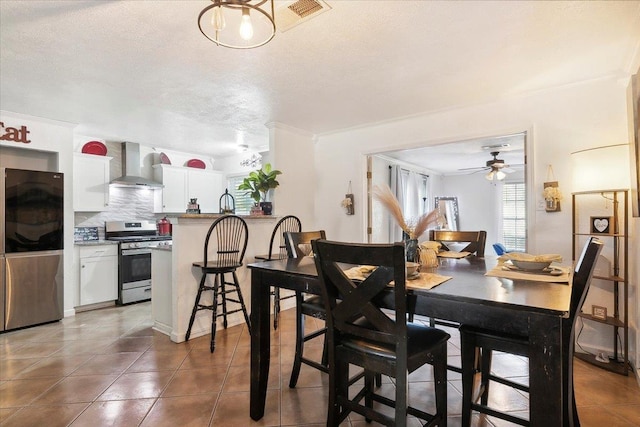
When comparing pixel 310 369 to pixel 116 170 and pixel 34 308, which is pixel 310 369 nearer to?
pixel 34 308

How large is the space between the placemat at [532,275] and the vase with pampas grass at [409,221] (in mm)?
382

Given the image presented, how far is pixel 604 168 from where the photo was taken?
2.53 meters

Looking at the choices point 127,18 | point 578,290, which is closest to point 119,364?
point 127,18

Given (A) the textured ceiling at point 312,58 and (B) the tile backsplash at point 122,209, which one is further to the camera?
(B) the tile backsplash at point 122,209

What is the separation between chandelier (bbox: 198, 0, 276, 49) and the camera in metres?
1.53

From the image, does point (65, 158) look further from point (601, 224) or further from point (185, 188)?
point (601, 224)

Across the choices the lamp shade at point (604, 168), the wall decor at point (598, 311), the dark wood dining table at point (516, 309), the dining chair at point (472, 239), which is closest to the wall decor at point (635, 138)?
the lamp shade at point (604, 168)

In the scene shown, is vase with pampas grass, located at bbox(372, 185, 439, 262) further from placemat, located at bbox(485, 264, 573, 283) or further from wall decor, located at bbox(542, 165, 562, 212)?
wall decor, located at bbox(542, 165, 562, 212)

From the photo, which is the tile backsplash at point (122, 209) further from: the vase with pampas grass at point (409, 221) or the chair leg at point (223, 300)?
the vase with pampas grass at point (409, 221)

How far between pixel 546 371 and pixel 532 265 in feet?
2.45

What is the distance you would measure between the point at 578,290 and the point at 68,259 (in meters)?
4.80

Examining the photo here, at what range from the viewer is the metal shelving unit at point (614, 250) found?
2.46 m

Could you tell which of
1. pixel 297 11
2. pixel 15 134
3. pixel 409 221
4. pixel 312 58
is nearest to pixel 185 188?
pixel 15 134

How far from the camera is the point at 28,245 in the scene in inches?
138
